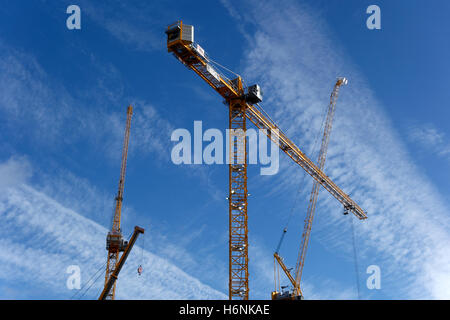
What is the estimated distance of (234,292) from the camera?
7631 centimetres

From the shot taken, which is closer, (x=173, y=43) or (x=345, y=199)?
(x=173, y=43)

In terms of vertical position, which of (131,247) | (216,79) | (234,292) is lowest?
(234,292)

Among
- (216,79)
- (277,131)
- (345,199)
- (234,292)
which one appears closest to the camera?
(234,292)
